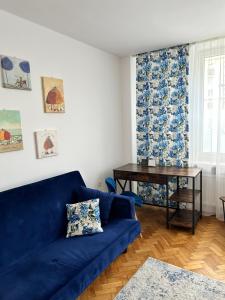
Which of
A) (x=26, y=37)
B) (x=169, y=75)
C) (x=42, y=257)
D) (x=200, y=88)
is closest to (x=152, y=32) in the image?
(x=169, y=75)

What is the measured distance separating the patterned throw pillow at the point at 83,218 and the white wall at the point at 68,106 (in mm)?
540

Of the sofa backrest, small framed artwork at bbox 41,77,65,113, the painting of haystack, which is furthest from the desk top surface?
the painting of haystack

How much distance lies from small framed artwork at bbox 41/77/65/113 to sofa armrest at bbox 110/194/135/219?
→ 1.24 metres

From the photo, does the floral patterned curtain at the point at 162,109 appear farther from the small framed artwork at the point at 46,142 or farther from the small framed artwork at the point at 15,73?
the small framed artwork at the point at 15,73

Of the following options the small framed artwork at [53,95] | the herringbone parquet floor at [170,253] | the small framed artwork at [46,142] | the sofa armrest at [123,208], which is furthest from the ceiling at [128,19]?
the herringbone parquet floor at [170,253]

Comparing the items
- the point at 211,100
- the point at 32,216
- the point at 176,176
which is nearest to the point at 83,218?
the point at 32,216

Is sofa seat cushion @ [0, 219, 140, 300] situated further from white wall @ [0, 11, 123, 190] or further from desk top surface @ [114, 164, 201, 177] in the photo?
desk top surface @ [114, 164, 201, 177]

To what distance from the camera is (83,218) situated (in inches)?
94.6

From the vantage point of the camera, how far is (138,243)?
282 centimetres

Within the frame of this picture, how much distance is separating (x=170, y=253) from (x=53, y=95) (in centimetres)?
223

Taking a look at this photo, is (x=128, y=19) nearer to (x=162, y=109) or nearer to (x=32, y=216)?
(x=162, y=109)

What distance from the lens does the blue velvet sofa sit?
5.37 ft

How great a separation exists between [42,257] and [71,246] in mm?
262

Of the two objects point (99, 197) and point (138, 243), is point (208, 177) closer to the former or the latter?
point (138, 243)
